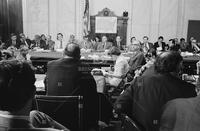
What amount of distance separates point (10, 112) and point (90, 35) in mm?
10092

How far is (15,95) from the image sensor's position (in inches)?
48.1

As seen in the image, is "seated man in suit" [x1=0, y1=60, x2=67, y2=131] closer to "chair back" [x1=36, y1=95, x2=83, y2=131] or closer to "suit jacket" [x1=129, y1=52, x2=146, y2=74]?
"chair back" [x1=36, y1=95, x2=83, y2=131]

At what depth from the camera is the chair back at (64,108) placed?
2.61m

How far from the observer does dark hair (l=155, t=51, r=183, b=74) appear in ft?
7.83

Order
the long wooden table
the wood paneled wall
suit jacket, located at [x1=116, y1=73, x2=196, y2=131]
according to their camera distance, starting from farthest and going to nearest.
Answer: the wood paneled wall, the long wooden table, suit jacket, located at [x1=116, y1=73, x2=196, y2=131]

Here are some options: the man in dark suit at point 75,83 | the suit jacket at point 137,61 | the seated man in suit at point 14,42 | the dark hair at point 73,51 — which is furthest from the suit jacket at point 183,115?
the seated man in suit at point 14,42

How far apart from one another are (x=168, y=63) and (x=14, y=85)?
5.16 ft

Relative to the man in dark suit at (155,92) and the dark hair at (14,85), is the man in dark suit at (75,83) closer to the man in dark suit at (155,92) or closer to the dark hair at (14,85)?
the man in dark suit at (155,92)

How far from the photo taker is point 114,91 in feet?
15.1

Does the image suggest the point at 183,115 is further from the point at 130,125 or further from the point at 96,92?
the point at 96,92

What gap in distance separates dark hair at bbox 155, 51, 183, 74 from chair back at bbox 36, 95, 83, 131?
0.82m

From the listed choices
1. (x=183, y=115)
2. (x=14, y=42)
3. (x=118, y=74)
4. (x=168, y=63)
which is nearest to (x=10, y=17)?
(x=14, y=42)

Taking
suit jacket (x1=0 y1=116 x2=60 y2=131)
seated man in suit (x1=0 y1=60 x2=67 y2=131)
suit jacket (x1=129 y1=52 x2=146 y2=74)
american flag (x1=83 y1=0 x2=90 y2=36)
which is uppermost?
american flag (x1=83 y1=0 x2=90 y2=36)

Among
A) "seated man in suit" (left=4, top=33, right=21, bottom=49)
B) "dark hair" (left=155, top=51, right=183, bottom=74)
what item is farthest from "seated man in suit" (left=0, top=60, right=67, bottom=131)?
"seated man in suit" (left=4, top=33, right=21, bottom=49)
